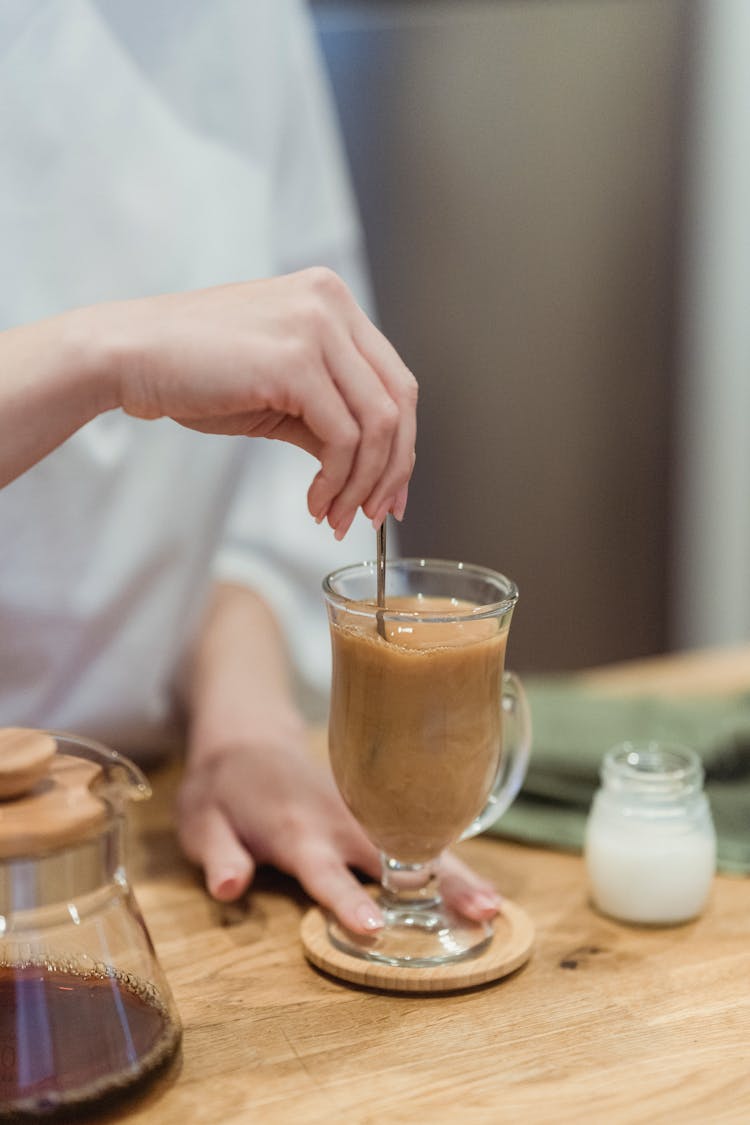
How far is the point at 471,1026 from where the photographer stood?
79 cm

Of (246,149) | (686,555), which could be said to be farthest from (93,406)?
(686,555)

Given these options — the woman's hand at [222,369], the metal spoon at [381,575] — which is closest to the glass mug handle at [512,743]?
the metal spoon at [381,575]

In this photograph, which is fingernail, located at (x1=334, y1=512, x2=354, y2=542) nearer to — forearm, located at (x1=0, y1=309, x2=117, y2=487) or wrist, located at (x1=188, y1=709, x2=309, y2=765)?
forearm, located at (x1=0, y1=309, x2=117, y2=487)

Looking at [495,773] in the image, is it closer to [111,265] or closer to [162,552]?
[162,552]

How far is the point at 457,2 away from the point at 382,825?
1.92 meters

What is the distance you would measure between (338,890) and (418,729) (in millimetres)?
162

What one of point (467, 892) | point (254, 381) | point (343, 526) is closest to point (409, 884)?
point (467, 892)

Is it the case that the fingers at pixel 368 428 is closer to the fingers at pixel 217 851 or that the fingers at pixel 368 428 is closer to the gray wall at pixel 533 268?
the fingers at pixel 217 851

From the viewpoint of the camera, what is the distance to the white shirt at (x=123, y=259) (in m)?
1.17

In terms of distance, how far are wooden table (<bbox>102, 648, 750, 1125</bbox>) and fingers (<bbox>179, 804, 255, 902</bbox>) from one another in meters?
0.02

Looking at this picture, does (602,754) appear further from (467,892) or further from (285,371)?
(285,371)

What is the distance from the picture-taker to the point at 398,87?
7.63ft

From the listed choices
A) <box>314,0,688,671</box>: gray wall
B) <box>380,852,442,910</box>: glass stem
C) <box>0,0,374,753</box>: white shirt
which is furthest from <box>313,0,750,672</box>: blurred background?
<box>380,852,442,910</box>: glass stem

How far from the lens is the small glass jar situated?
939 mm
